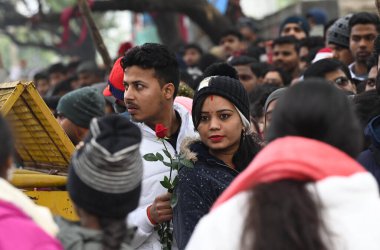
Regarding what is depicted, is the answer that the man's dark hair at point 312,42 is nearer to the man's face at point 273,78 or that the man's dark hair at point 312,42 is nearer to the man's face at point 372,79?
the man's face at point 273,78

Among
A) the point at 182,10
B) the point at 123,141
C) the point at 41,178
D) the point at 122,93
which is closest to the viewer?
the point at 123,141

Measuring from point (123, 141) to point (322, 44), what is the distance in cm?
759

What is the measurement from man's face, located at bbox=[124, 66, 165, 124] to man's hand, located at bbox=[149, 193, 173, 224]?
0.62 meters

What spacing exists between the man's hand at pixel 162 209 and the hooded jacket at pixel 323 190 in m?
1.66

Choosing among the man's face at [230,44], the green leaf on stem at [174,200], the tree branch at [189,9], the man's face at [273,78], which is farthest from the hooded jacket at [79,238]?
the tree branch at [189,9]

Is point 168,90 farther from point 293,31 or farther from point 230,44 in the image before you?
point 230,44

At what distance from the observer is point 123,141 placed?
10.8 ft

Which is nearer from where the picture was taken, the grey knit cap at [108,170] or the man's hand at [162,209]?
the grey knit cap at [108,170]

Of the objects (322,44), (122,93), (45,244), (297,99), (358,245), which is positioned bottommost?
(322,44)

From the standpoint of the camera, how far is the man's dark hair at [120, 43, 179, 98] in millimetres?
5367

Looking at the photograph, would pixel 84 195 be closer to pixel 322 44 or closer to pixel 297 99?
pixel 297 99

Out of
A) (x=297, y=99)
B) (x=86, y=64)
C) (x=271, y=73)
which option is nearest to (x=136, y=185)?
(x=297, y=99)

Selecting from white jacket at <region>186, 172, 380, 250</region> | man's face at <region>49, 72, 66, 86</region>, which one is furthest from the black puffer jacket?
man's face at <region>49, 72, 66, 86</region>

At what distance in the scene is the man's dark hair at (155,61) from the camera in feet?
17.6
